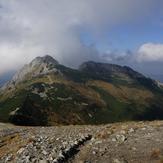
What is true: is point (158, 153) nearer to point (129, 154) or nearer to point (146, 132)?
point (129, 154)

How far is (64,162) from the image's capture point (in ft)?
91.9

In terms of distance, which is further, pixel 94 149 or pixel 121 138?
pixel 121 138

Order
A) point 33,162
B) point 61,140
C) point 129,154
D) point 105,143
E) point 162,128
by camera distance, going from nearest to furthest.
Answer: point 33,162 → point 129,154 → point 105,143 → point 61,140 → point 162,128

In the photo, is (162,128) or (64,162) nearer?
(64,162)

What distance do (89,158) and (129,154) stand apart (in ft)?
10.3

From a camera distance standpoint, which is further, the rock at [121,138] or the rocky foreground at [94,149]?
the rock at [121,138]

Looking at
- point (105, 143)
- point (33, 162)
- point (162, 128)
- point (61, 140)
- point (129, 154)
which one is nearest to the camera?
point (33, 162)

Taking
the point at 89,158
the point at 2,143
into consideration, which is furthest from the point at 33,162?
the point at 2,143

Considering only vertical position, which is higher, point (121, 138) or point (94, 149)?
point (121, 138)

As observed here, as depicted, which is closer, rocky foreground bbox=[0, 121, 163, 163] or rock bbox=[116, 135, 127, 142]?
rocky foreground bbox=[0, 121, 163, 163]

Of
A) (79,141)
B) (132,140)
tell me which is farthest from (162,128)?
(79,141)

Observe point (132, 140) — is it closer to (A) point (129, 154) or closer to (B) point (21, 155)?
(A) point (129, 154)

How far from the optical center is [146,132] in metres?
36.9

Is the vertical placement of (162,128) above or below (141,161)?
above
